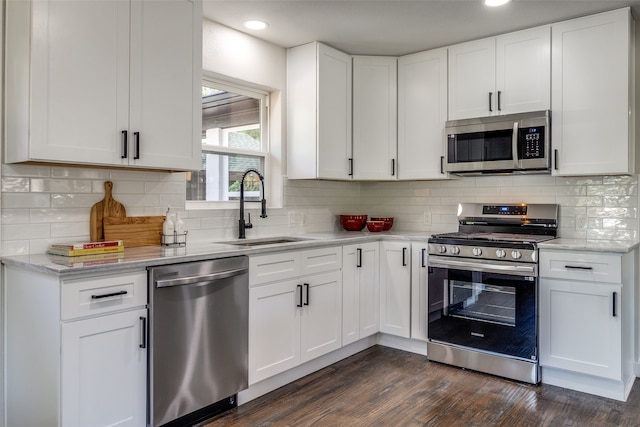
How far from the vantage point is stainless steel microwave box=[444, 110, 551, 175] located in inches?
129

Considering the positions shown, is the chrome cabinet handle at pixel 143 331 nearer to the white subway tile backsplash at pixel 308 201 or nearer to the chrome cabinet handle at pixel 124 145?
the white subway tile backsplash at pixel 308 201

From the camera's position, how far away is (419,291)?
357cm

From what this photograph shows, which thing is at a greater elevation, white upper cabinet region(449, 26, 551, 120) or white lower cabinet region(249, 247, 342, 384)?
white upper cabinet region(449, 26, 551, 120)

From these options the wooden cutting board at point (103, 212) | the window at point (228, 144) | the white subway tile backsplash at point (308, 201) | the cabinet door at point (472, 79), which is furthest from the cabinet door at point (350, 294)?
the wooden cutting board at point (103, 212)

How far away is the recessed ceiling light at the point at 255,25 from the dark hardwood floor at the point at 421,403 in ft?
7.93

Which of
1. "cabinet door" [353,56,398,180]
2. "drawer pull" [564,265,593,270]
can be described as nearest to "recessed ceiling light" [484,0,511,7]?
"cabinet door" [353,56,398,180]

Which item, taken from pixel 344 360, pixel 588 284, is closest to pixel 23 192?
pixel 344 360

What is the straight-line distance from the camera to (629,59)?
3.03 m

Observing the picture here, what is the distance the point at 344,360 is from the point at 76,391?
1.97m

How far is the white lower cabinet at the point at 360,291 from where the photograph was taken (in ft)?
11.2

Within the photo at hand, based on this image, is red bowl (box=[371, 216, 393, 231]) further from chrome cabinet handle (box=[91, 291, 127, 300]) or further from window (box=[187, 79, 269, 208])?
chrome cabinet handle (box=[91, 291, 127, 300])

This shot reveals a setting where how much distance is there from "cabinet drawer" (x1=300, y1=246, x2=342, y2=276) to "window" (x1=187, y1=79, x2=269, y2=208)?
0.81m

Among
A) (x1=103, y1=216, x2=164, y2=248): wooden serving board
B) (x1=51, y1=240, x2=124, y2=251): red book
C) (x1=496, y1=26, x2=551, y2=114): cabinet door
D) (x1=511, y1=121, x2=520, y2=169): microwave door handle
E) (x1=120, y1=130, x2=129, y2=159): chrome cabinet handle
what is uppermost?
(x1=496, y1=26, x2=551, y2=114): cabinet door

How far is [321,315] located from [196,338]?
1040mm
